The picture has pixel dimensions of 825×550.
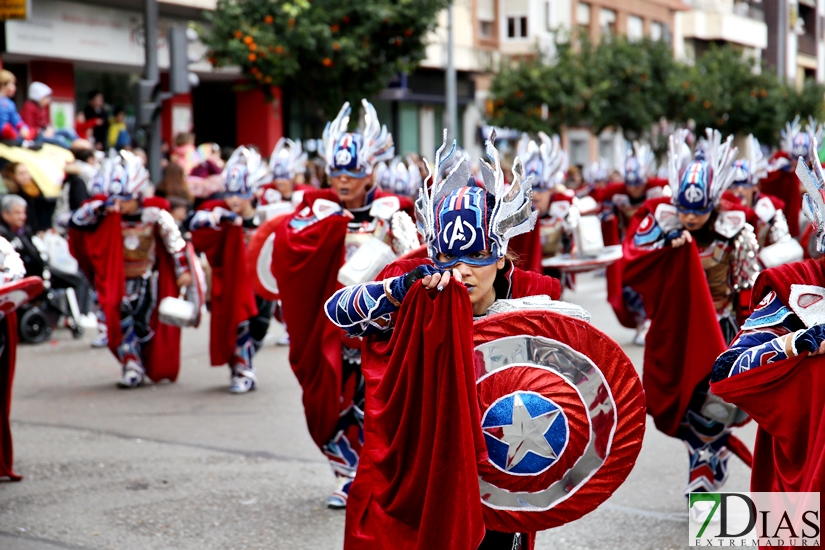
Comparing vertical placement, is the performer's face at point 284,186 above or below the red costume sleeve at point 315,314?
above

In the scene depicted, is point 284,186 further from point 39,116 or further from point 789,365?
point 789,365

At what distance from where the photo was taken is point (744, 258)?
613 cm

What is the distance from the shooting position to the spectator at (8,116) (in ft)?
43.4

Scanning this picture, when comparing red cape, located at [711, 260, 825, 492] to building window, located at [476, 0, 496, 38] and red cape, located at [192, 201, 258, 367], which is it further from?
building window, located at [476, 0, 496, 38]

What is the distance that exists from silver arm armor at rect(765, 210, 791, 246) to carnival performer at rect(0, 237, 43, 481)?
16.0 feet

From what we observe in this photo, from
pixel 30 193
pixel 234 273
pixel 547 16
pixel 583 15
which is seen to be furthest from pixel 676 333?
pixel 583 15

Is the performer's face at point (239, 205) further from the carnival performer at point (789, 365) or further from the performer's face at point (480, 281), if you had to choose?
the carnival performer at point (789, 365)

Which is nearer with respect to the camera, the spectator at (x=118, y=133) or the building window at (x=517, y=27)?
the spectator at (x=118, y=133)

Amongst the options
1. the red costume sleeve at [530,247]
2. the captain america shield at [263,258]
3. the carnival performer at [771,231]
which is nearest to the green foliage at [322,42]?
the red costume sleeve at [530,247]

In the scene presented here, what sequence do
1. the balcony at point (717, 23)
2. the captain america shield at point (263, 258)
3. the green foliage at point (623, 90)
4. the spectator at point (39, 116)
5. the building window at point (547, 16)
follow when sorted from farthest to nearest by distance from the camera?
the balcony at point (717, 23), the building window at point (547, 16), the green foliage at point (623, 90), the spectator at point (39, 116), the captain america shield at point (263, 258)

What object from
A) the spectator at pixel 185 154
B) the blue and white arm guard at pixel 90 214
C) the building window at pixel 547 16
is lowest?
the blue and white arm guard at pixel 90 214

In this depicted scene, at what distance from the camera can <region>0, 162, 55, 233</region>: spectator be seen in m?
12.5

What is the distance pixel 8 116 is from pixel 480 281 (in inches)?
434

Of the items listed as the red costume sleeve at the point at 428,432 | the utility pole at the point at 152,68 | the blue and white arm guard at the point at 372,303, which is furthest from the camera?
the utility pole at the point at 152,68
